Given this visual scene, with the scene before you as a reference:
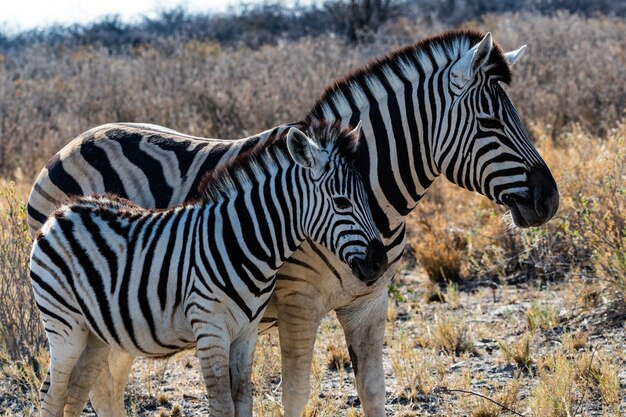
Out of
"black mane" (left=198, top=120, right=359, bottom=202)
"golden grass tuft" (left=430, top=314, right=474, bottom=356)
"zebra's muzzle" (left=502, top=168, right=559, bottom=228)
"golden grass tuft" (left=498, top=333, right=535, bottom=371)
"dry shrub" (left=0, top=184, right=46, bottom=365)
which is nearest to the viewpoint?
"black mane" (left=198, top=120, right=359, bottom=202)

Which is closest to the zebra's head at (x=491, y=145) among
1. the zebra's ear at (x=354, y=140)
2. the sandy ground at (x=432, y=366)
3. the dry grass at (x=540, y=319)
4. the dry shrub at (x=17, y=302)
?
the zebra's ear at (x=354, y=140)

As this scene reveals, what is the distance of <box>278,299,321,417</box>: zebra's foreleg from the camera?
4.61m

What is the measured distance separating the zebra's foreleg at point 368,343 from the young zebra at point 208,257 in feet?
2.27

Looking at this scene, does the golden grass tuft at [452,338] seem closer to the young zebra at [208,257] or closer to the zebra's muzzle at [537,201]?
the zebra's muzzle at [537,201]

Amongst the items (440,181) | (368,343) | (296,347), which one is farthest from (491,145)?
(440,181)

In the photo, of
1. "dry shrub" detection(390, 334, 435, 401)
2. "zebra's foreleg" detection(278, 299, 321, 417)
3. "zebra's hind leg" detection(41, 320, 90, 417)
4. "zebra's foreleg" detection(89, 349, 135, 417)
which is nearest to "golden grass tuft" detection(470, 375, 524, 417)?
"dry shrub" detection(390, 334, 435, 401)

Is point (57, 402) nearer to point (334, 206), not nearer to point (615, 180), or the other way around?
point (334, 206)

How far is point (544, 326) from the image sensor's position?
6941 mm

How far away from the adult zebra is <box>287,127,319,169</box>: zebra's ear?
533 mm

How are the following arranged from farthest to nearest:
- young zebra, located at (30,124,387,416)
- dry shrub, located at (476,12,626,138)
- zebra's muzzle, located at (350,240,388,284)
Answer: dry shrub, located at (476,12,626,138), young zebra, located at (30,124,387,416), zebra's muzzle, located at (350,240,388,284)

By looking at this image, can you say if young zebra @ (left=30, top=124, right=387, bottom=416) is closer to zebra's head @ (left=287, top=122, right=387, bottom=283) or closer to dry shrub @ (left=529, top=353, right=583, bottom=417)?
zebra's head @ (left=287, top=122, right=387, bottom=283)

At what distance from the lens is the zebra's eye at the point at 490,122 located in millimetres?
4543

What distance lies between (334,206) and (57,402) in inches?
71.2

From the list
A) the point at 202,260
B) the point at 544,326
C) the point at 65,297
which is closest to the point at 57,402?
the point at 65,297
